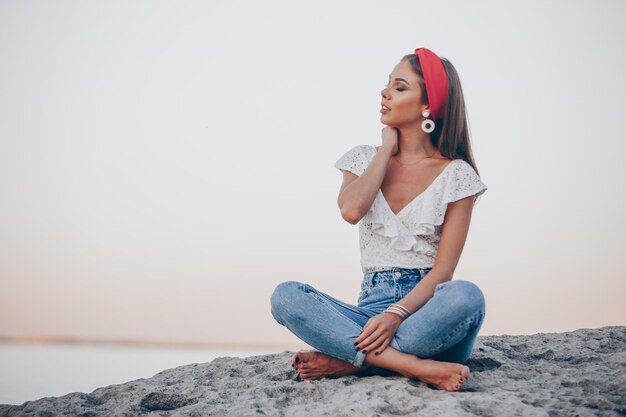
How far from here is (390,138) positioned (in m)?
3.86

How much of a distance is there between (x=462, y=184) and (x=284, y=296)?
1.18 m

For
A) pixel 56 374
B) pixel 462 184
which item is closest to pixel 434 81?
pixel 462 184

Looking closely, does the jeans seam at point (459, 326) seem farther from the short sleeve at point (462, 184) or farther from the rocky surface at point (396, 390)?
the short sleeve at point (462, 184)

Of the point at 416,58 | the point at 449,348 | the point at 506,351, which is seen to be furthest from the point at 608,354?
the point at 416,58

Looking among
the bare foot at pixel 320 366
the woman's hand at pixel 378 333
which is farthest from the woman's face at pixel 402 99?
the bare foot at pixel 320 366

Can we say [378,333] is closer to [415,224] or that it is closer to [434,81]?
[415,224]

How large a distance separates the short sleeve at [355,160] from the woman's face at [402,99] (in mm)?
222

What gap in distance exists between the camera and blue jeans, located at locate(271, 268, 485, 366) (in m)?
3.15

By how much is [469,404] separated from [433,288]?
0.68 metres

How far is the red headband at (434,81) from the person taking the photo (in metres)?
3.81

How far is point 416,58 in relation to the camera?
3.89 metres

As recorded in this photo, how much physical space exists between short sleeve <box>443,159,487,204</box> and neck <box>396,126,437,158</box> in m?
0.26

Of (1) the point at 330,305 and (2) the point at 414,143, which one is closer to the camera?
(1) the point at 330,305

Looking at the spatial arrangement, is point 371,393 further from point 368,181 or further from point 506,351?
point 506,351
